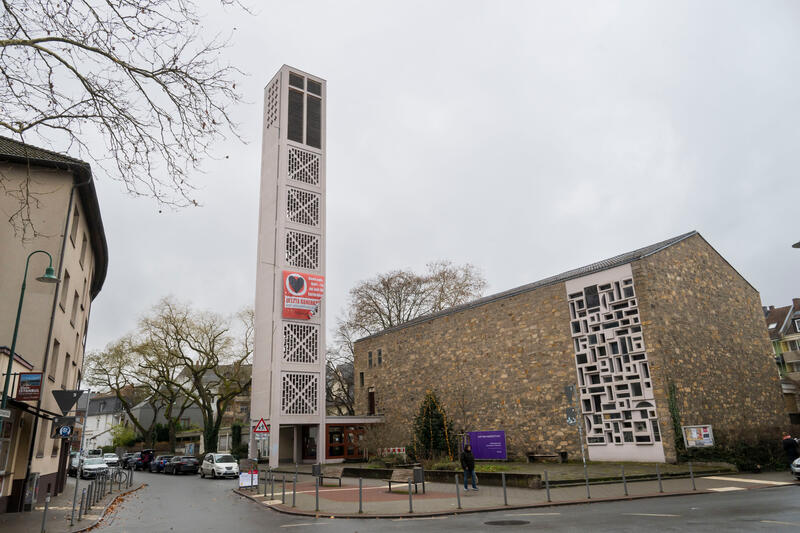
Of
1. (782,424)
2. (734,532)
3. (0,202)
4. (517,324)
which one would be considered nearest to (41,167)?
(0,202)

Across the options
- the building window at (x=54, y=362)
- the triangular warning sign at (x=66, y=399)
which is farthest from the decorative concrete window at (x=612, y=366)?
the building window at (x=54, y=362)

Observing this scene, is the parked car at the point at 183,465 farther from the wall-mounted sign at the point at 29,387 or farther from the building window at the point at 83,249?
the wall-mounted sign at the point at 29,387

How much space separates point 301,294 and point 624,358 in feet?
68.1

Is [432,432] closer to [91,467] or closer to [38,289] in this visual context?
[38,289]

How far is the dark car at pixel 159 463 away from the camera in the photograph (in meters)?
39.2

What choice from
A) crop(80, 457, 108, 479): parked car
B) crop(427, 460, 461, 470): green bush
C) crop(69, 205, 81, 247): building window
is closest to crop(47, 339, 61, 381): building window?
crop(69, 205, 81, 247): building window

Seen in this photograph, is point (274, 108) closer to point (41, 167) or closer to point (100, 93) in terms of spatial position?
point (41, 167)

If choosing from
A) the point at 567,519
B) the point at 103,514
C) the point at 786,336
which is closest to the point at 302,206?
the point at 103,514

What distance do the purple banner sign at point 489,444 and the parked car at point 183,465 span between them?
2083cm

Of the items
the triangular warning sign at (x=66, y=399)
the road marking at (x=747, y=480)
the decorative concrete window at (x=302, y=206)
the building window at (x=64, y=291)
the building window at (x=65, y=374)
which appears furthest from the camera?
the decorative concrete window at (x=302, y=206)

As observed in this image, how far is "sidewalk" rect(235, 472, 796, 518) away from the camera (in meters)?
13.4

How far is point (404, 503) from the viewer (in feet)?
47.6

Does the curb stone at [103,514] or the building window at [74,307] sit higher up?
the building window at [74,307]

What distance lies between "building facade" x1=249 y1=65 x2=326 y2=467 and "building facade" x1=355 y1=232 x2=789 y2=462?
382 inches
